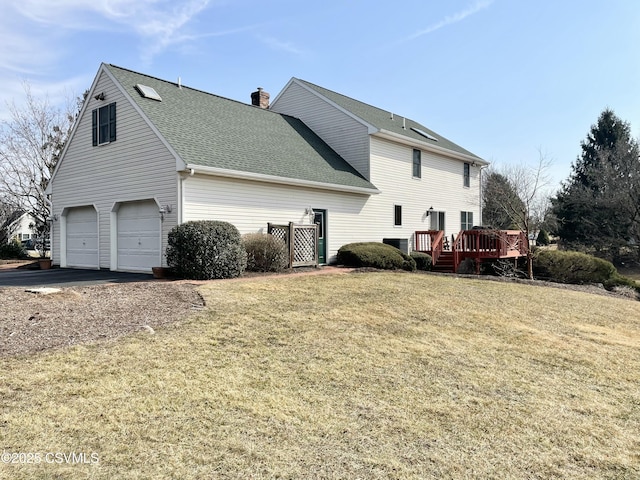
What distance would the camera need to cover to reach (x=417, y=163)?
869 inches

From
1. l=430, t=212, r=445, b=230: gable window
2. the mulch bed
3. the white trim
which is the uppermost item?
the white trim

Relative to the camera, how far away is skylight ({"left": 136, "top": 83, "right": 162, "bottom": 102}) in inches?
565

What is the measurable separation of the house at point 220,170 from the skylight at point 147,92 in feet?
0.15

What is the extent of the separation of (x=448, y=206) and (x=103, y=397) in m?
22.4

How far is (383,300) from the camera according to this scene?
9656 mm

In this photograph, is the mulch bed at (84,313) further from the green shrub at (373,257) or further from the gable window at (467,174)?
the gable window at (467,174)

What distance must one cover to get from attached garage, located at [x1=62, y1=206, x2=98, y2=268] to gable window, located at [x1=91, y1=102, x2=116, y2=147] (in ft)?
8.34

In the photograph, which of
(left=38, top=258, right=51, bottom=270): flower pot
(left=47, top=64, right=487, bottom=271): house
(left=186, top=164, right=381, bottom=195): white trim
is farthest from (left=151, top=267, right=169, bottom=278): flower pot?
(left=38, top=258, right=51, bottom=270): flower pot

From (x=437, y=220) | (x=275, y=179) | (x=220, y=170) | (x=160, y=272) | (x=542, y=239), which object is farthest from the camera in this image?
(x=542, y=239)

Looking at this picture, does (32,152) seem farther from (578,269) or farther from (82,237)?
(578,269)

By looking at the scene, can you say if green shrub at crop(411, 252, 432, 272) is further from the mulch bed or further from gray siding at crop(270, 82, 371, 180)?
the mulch bed

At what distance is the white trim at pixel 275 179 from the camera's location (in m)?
12.5

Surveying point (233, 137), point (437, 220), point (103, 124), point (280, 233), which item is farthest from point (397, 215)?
point (103, 124)

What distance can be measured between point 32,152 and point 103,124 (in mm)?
15434
